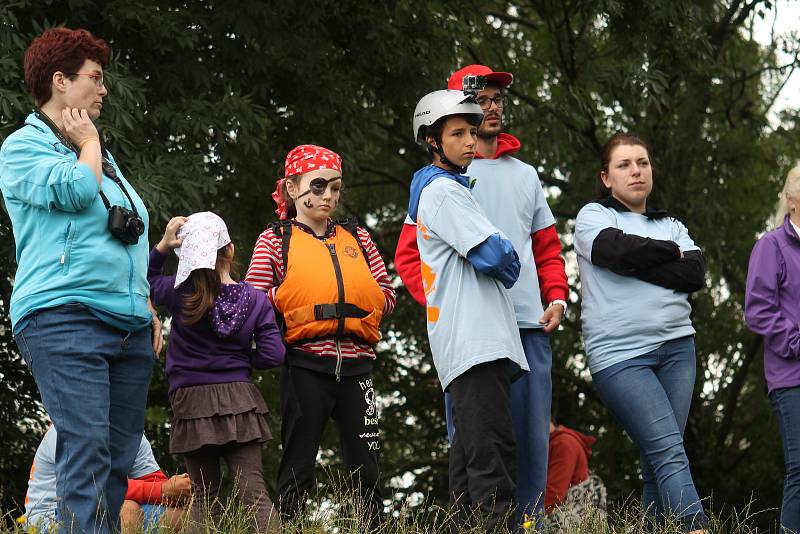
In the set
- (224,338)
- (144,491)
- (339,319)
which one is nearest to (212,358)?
(224,338)

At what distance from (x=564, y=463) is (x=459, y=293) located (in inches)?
129

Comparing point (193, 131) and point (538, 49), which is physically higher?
point (538, 49)

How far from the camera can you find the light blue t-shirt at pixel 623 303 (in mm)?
5699

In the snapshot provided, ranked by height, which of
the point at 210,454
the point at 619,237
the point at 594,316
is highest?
the point at 619,237

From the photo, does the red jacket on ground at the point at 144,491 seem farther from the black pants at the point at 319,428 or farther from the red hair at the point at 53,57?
the red hair at the point at 53,57

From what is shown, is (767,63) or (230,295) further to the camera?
(767,63)

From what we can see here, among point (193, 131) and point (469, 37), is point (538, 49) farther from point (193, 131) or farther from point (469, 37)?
point (193, 131)

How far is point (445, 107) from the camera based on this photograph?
5438 millimetres

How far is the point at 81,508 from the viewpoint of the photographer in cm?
435

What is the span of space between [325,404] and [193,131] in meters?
3.58

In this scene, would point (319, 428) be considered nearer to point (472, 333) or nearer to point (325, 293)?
point (325, 293)

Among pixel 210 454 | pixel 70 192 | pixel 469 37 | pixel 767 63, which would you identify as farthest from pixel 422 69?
pixel 70 192

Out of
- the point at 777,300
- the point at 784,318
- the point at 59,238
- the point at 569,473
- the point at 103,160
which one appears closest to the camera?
the point at 59,238

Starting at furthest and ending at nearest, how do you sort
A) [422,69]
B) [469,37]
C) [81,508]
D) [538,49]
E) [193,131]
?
[538,49]
[469,37]
[422,69]
[193,131]
[81,508]
